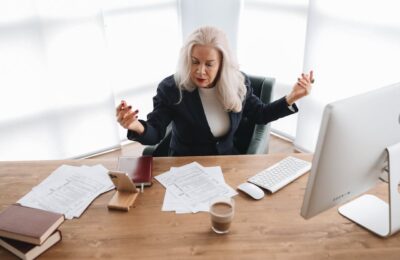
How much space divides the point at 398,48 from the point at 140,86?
6.79 ft

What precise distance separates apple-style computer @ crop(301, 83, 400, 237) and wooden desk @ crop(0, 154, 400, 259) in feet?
0.39

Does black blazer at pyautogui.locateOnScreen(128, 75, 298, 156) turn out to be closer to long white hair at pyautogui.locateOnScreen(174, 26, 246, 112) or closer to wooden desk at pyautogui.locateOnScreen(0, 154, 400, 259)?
long white hair at pyautogui.locateOnScreen(174, 26, 246, 112)

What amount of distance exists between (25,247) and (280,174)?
961 mm

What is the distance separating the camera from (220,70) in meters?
1.90

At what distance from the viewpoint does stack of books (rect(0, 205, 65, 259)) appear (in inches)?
47.6

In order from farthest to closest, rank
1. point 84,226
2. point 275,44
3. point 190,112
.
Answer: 1. point 275,44
2. point 190,112
3. point 84,226

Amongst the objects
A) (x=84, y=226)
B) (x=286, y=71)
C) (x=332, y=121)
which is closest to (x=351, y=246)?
(x=332, y=121)

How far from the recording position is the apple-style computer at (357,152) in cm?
106

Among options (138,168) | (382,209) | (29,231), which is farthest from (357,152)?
(29,231)

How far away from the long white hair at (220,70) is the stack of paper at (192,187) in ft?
1.34

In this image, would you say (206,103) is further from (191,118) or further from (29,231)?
(29,231)

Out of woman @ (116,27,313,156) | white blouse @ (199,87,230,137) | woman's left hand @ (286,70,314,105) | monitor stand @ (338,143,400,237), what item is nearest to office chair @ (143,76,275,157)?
woman @ (116,27,313,156)

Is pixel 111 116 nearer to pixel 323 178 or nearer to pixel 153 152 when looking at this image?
pixel 153 152

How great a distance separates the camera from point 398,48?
7.88 feet
